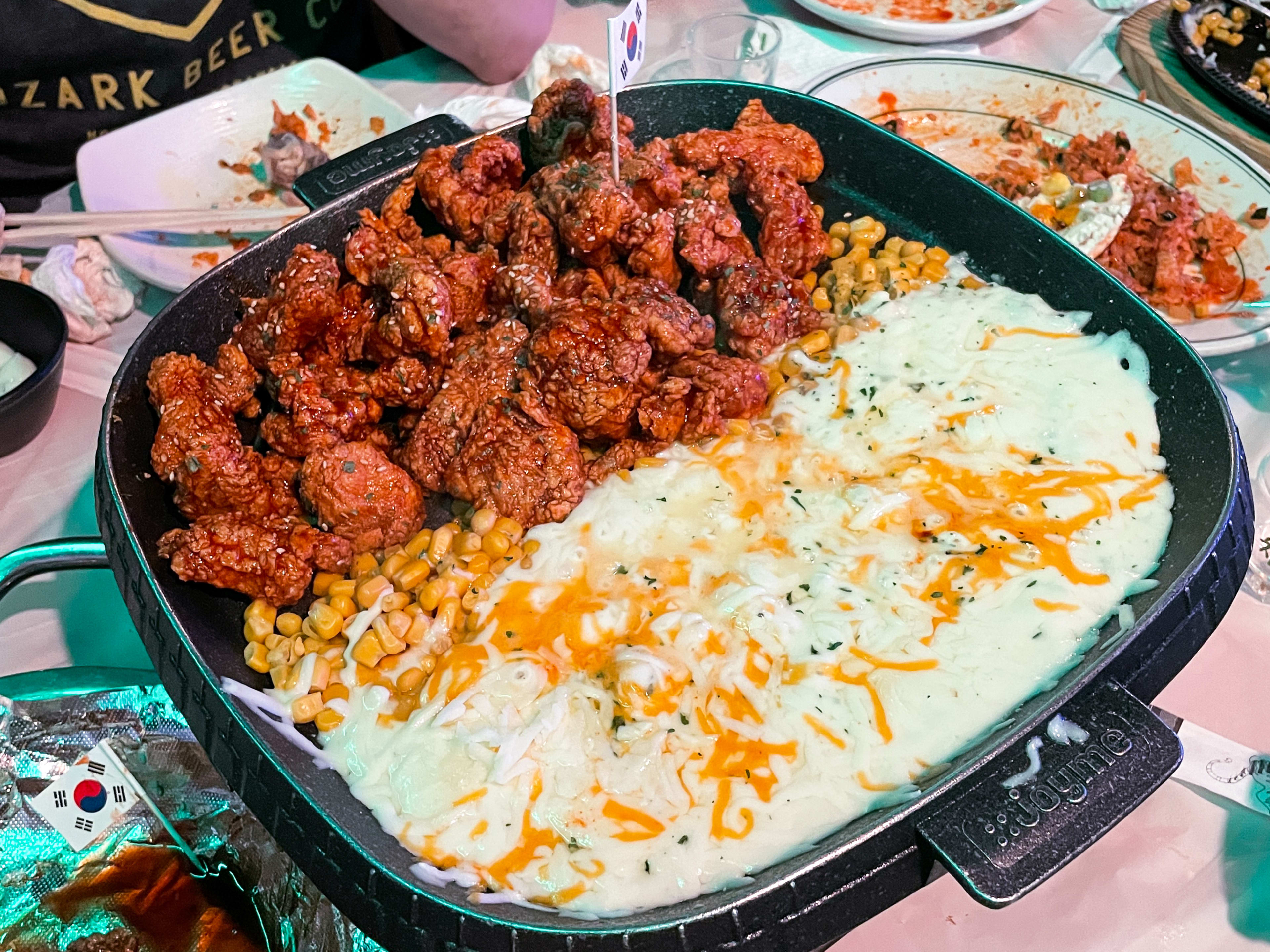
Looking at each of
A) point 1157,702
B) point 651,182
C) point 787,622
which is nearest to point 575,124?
point 651,182

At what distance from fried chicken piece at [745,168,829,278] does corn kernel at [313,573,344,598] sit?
1.41 m

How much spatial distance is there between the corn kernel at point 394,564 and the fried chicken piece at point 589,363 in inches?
18.7

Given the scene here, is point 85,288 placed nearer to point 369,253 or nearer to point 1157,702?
point 369,253

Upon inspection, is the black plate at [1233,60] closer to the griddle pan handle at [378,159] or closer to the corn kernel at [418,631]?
the griddle pan handle at [378,159]

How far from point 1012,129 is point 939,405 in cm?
173

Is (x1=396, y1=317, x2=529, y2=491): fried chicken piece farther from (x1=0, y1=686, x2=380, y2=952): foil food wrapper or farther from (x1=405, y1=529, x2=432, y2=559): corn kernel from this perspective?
(x1=0, y1=686, x2=380, y2=952): foil food wrapper

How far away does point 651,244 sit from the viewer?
7.48 ft

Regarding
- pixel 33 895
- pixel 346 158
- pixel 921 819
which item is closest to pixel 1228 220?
pixel 921 819

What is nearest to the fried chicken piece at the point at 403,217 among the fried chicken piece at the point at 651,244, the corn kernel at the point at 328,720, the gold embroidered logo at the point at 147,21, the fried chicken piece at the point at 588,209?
the fried chicken piece at the point at 588,209

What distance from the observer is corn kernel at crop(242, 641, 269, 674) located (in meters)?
1.84

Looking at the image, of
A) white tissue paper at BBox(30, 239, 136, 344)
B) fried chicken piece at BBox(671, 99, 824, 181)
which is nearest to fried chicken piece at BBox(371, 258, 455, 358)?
fried chicken piece at BBox(671, 99, 824, 181)

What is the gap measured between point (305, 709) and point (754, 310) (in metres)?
1.41

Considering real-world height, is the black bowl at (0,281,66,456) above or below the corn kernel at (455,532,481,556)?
below

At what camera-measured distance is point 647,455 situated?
7.09 ft
